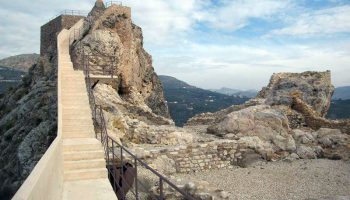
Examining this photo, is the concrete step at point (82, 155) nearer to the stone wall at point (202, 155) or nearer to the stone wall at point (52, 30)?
the stone wall at point (202, 155)

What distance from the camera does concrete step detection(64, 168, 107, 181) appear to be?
9.90 meters

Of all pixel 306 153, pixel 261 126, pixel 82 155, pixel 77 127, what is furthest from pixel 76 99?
pixel 306 153

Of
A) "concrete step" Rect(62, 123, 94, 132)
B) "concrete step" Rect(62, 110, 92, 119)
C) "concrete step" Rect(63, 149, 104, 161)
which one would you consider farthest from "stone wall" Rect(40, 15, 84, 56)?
"concrete step" Rect(63, 149, 104, 161)

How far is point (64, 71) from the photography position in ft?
58.7

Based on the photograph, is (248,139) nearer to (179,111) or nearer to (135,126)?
(135,126)

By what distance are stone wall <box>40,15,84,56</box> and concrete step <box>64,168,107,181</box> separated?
67.8ft

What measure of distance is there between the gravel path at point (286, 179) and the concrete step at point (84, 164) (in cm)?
430

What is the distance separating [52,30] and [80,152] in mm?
23187

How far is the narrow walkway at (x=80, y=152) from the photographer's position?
8984 mm

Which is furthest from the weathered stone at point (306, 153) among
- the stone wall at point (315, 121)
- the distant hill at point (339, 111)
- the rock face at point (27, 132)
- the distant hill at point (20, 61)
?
the distant hill at point (20, 61)

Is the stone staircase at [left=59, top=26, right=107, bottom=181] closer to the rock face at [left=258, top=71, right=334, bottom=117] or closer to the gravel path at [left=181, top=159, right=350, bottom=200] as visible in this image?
the gravel path at [left=181, top=159, right=350, bottom=200]

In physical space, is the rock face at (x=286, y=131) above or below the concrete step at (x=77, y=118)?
below

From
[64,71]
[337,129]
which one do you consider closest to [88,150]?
[64,71]

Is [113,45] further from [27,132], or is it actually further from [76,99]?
[76,99]
